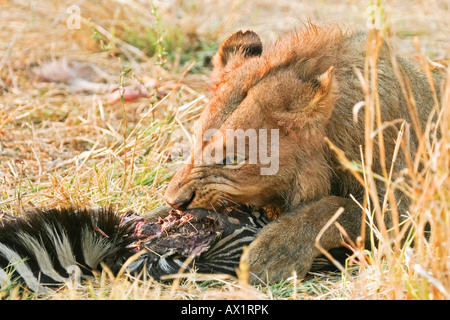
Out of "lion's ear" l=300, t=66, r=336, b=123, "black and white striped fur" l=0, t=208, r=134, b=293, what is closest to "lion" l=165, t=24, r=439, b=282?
"lion's ear" l=300, t=66, r=336, b=123

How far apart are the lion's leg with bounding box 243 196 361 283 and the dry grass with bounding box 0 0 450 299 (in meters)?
0.11

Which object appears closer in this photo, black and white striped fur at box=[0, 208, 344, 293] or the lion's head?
black and white striped fur at box=[0, 208, 344, 293]

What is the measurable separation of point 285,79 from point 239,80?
307 millimetres

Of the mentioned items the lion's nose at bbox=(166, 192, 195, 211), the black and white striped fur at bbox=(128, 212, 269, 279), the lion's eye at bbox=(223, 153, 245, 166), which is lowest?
the black and white striped fur at bbox=(128, 212, 269, 279)

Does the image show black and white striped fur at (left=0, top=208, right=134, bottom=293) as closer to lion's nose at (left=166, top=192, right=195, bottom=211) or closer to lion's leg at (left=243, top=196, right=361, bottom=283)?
lion's nose at (left=166, top=192, right=195, bottom=211)

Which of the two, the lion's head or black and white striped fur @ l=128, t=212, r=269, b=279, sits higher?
the lion's head

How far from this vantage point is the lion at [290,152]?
4.18 meters

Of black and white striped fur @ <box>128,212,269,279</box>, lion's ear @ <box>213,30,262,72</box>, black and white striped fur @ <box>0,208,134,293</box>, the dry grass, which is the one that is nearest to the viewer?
the dry grass

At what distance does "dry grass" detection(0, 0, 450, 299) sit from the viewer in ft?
11.8

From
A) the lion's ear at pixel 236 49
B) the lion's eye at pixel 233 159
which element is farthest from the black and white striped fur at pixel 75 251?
the lion's ear at pixel 236 49

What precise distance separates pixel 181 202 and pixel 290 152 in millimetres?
752

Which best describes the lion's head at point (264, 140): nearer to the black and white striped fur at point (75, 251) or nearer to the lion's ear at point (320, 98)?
the lion's ear at point (320, 98)

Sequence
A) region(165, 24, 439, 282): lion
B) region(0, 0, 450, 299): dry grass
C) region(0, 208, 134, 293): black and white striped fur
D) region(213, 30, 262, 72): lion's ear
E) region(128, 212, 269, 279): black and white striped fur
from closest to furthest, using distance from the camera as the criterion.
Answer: region(0, 0, 450, 299): dry grass, region(0, 208, 134, 293): black and white striped fur, region(128, 212, 269, 279): black and white striped fur, region(165, 24, 439, 282): lion, region(213, 30, 262, 72): lion's ear
